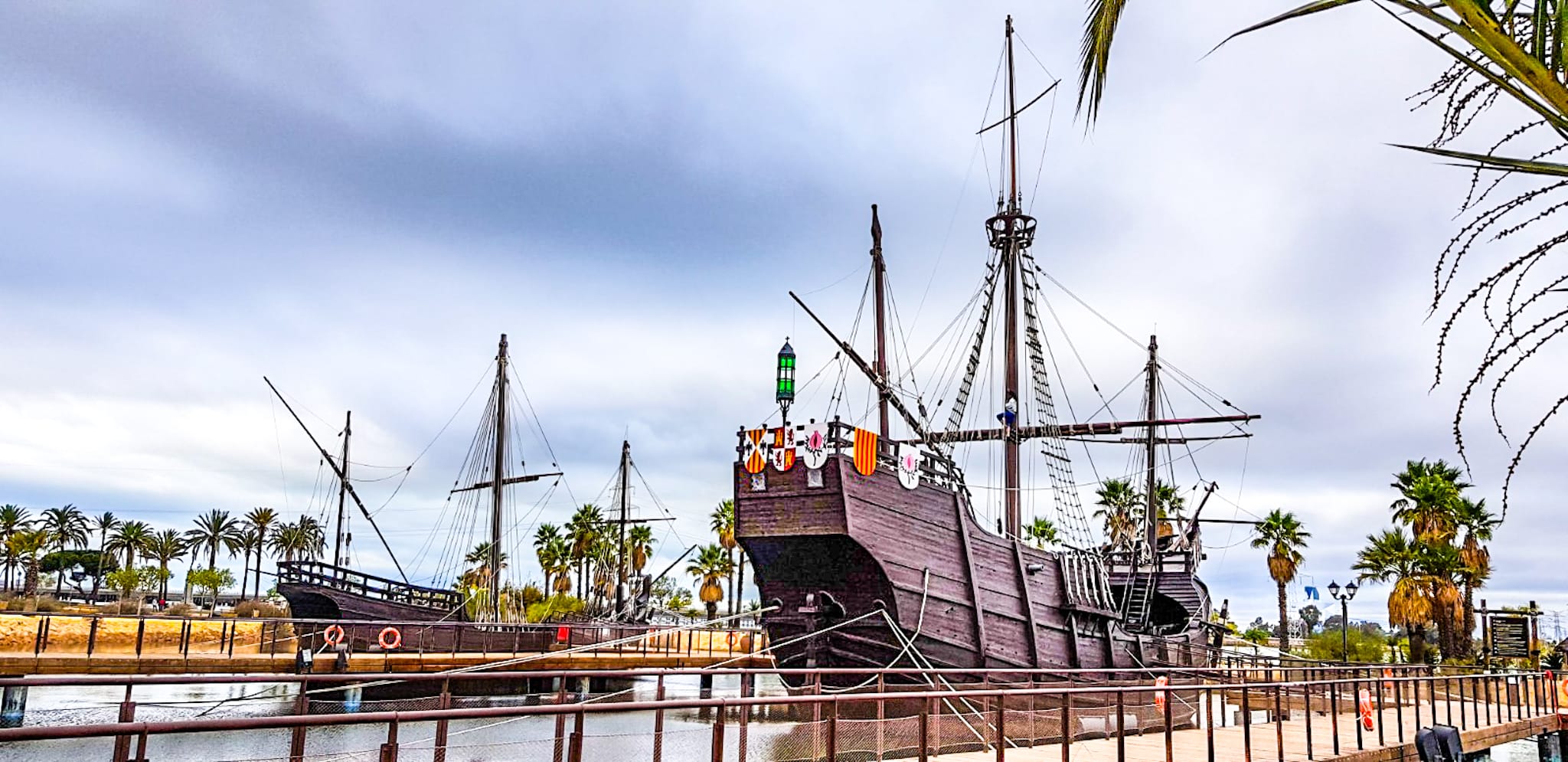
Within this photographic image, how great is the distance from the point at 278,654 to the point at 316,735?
522 cm

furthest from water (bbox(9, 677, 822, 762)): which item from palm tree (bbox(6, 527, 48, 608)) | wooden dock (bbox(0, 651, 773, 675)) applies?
palm tree (bbox(6, 527, 48, 608))

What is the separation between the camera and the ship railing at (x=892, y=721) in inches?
257

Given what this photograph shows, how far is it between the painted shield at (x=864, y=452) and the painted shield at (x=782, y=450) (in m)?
1.13

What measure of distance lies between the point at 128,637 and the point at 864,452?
49.2 ft

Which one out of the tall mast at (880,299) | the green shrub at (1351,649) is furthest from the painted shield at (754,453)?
the green shrub at (1351,649)

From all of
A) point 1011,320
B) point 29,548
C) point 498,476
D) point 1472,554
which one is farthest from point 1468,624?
point 29,548

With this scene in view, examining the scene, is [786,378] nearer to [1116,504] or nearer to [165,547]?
[1116,504]

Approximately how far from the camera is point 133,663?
1948 cm

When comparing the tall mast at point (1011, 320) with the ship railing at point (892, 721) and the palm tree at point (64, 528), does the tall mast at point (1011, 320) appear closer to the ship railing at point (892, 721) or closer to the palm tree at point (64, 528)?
the ship railing at point (892, 721)

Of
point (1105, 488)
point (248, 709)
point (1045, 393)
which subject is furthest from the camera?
point (1105, 488)

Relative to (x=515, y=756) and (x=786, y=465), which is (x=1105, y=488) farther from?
(x=515, y=756)

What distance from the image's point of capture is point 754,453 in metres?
18.7

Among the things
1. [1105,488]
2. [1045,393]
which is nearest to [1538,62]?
[1045,393]

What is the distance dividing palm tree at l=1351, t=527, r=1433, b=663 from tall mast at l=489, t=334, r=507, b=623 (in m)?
29.1
